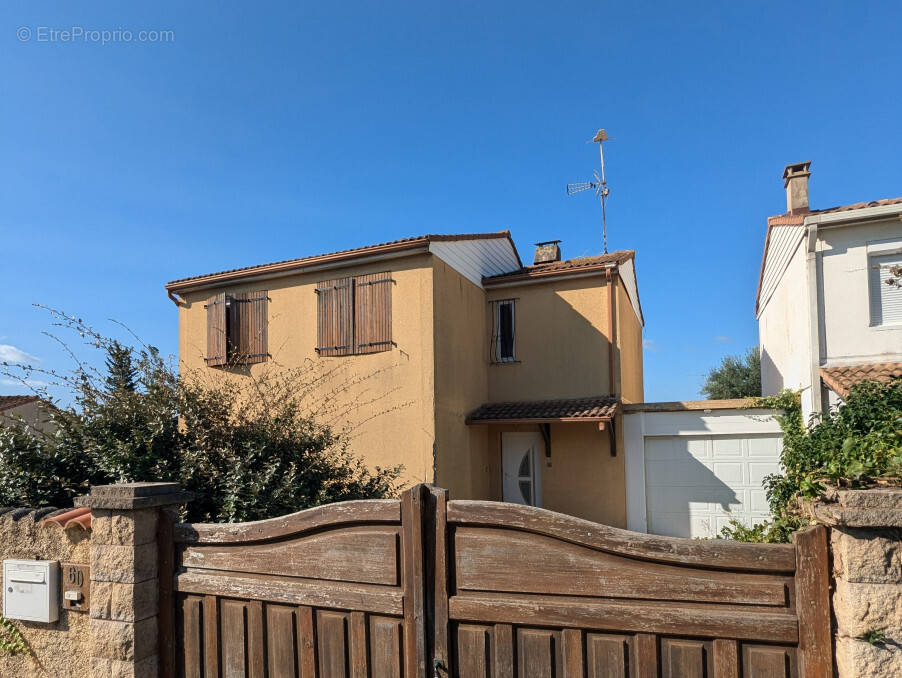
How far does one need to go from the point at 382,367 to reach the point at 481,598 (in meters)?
6.67

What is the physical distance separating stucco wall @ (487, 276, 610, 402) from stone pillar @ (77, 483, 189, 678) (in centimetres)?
840

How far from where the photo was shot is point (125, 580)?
297 cm

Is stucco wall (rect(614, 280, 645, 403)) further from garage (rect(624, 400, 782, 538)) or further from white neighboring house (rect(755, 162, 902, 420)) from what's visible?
white neighboring house (rect(755, 162, 902, 420))

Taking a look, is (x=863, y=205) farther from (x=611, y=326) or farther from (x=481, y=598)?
(x=481, y=598)

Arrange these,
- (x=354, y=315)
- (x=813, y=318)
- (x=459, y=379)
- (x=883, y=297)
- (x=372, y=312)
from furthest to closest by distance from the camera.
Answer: (x=459, y=379) < (x=354, y=315) < (x=372, y=312) < (x=813, y=318) < (x=883, y=297)

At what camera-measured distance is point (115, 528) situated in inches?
118

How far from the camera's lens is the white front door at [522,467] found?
1060cm

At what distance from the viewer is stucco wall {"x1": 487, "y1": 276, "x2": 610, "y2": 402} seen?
1040cm

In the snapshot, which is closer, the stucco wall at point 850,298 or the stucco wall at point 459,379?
the stucco wall at point 850,298

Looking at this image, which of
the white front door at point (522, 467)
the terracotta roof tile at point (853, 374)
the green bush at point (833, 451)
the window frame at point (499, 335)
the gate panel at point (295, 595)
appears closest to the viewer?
the green bush at point (833, 451)

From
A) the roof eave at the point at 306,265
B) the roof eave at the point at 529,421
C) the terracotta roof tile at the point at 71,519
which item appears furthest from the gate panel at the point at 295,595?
the roof eave at the point at 529,421

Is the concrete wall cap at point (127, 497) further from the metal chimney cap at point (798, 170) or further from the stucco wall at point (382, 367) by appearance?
the metal chimney cap at point (798, 170)

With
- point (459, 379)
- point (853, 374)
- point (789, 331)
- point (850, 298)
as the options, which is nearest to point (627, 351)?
point (789, 331)

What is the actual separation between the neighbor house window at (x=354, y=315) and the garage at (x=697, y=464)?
194 inches
